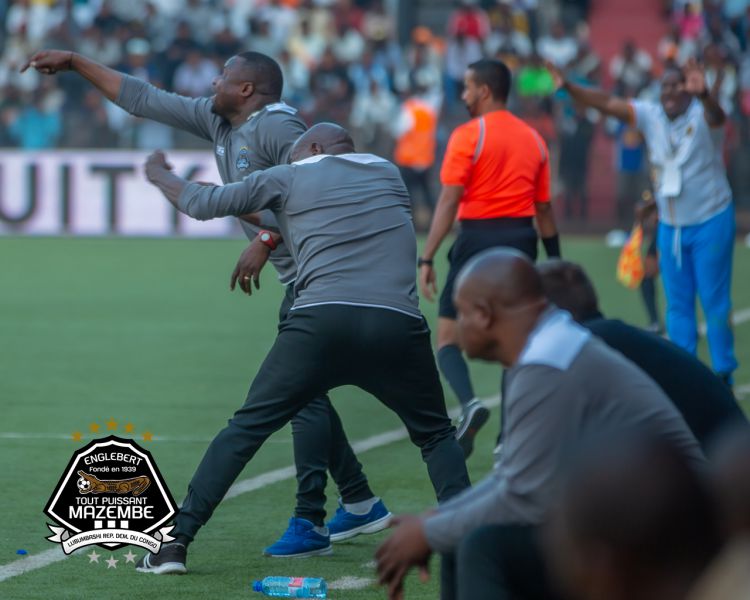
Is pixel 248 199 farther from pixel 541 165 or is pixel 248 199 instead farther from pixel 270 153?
pixel 541 165

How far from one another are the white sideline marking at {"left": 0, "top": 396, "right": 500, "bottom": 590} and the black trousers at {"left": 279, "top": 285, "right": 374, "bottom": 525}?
0.61 m

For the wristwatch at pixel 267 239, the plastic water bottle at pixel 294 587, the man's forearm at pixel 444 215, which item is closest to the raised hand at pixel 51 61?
the wristwatch at pixel 267 239

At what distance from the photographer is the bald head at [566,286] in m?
4.96

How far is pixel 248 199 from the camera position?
6051 millimetres

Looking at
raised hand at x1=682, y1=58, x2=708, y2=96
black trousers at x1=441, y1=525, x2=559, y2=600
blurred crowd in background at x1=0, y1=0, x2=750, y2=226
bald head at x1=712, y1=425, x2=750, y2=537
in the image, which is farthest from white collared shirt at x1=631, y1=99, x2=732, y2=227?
blurred crowd in background at x1=0, y1=0, x2=750, y2=226

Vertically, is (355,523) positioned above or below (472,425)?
below

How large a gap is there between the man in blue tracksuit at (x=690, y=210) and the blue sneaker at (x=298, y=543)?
163 inches

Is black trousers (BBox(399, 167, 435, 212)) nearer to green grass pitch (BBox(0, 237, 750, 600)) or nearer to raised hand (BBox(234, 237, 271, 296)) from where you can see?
green grass pitch (BBox(0, 237, 750, 600))

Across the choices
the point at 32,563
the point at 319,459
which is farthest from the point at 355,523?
the point at 32,563

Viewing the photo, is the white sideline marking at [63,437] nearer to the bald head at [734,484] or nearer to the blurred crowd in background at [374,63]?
the bald head at [734,484]

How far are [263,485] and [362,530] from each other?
104cm

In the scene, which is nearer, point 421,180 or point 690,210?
point 690,210

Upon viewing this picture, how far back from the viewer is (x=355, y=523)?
704 cm

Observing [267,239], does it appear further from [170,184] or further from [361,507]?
[361,507]
